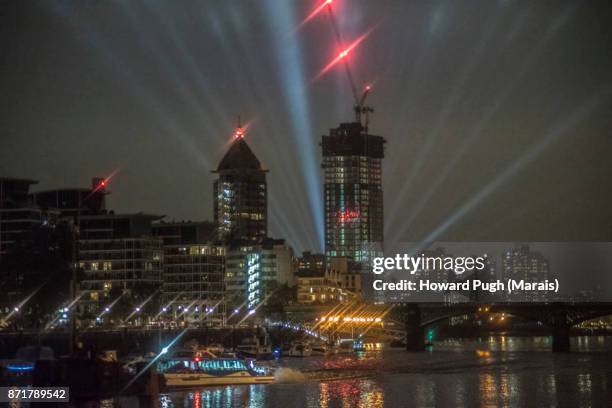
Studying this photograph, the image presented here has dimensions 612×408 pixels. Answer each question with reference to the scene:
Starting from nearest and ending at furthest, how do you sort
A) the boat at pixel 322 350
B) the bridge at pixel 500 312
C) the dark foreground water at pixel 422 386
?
the dark foreground water at pixel 422 386 < the bridge at pixel 500 312 < the boat at pixel 322 350

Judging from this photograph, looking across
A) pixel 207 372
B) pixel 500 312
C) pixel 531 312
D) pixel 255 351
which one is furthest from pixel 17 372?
pixel 531 312

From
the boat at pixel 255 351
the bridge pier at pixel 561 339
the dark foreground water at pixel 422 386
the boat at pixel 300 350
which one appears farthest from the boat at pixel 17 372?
the bridge pier at pixel 561 339

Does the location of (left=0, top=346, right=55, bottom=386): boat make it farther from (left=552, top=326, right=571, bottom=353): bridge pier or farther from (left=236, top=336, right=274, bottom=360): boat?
(left=552, top=326, right=571, bottom=353): bridge pier

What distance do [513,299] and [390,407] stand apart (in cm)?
8576

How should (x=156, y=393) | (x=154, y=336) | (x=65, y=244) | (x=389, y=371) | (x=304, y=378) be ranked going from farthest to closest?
(x=154, y=336)
(x=65, y=244)
(x=389, y=371)
(x=304, y=378)
(x=156, y=393)

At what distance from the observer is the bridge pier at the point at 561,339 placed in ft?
→ 481

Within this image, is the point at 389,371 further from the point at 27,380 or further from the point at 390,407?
the point at 27,380

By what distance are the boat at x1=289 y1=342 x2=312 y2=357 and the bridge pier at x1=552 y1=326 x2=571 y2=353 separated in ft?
108

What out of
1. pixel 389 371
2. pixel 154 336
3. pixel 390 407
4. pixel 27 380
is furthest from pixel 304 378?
pixel 154 336

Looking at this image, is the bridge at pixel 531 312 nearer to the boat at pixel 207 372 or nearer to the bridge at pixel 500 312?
the bridge at pixel 500 312

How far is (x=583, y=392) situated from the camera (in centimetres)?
8338

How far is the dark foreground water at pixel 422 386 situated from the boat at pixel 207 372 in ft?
4.85

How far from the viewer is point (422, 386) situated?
87875 mm

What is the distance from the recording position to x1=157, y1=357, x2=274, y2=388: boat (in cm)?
8288
